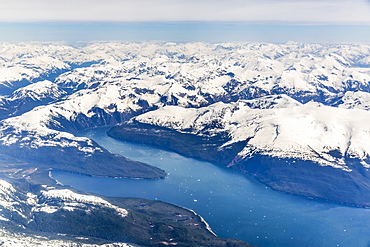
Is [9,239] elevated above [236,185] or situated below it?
above

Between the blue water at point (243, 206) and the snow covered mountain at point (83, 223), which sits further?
the blue water at point (243, 206)

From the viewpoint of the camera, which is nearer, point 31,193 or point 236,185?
point 31,193

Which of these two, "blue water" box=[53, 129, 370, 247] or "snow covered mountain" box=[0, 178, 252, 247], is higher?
"snow covered mountain" box=[0, 178, 252, 247]

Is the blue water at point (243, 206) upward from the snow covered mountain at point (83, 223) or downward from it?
downward

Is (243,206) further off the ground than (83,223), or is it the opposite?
(83,223)

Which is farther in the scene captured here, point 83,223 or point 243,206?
point 243,206

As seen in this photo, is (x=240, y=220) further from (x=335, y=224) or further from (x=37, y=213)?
(x=37, y=213)

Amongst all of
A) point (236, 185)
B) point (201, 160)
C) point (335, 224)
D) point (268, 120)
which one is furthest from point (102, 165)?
point (335, 224)

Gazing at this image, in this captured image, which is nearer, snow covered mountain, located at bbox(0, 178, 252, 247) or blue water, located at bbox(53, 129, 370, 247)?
snow covered mountain, located at bbox(0, 178, 252, 247)
